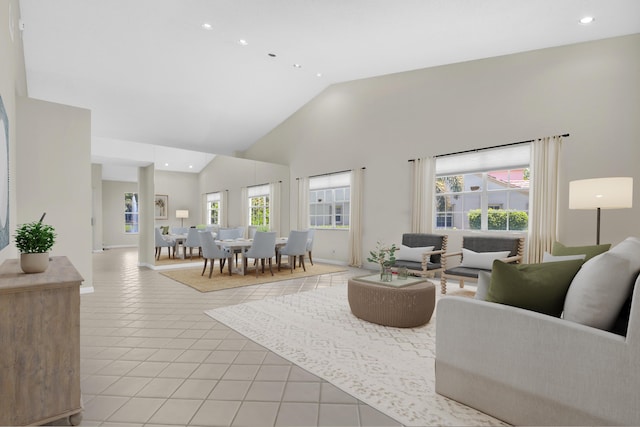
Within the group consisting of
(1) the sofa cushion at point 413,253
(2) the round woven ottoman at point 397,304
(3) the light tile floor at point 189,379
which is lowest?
(3) the light tile floor at point 189,379

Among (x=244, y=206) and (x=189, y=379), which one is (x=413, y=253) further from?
(x=244, y=206)

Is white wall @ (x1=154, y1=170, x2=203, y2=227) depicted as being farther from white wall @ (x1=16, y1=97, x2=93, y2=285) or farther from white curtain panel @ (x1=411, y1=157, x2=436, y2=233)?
white curtain panel @ (x1=411, y1=157, x2=436, y2=233)

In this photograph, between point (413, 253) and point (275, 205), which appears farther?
point (275, 205)

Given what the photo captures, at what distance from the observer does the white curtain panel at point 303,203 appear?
800 cm

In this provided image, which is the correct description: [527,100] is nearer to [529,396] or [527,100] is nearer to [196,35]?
[529,396]

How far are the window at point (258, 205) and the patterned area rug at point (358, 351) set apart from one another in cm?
493

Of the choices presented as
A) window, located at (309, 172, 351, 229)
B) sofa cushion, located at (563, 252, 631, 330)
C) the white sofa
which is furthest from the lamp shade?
window, located at (309, 172, 351, 229)

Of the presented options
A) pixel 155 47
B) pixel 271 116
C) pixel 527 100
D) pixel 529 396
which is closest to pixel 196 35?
pixel 155 47

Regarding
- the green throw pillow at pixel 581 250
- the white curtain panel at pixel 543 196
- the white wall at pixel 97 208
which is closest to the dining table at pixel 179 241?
the white wall at pixel 97 208

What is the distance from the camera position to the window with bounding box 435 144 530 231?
15.8 ft

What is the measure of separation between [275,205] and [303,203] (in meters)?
0.91

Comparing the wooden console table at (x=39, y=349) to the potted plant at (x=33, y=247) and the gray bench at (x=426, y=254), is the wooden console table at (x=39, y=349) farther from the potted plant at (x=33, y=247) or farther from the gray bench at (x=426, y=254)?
the gray bench at (x=426, y=254)

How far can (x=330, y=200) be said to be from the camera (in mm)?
7629

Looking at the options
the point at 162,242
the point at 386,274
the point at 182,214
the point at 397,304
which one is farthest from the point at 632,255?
the point at 182,214
